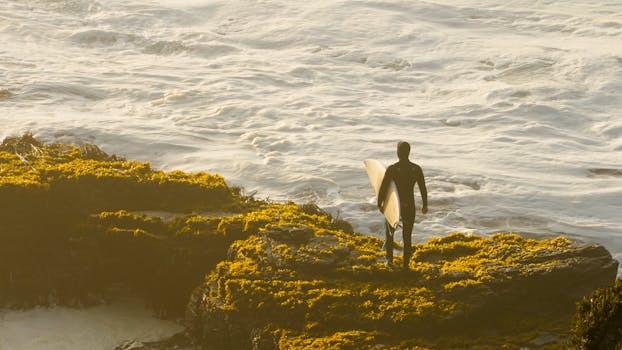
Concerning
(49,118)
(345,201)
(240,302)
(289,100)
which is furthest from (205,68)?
(240,302)

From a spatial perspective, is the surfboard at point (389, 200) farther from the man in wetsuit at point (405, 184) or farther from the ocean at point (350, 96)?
the ocean at point (350, 96)

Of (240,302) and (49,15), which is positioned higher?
(49,15)

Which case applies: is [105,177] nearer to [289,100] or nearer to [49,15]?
[289,100]

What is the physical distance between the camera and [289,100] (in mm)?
21656

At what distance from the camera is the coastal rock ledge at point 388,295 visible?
23.7 feet

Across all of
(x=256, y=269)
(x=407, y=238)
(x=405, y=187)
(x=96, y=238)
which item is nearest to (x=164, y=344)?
(x=256, y=269)

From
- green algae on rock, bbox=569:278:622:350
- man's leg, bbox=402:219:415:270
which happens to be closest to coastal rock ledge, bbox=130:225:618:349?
man's leg, bbox=402:219:415:270

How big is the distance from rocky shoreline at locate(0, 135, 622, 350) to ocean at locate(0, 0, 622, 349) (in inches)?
45.8

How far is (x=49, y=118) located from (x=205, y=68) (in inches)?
283

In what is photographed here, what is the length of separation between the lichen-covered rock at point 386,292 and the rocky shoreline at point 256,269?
0.01 m

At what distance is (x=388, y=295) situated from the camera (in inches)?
299

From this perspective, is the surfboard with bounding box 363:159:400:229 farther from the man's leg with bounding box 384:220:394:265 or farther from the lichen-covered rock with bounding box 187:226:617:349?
the lichen-covered rock with bounding box 187:226:617:349

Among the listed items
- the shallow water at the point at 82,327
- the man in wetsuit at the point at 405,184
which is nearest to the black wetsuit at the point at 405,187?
the man in wetsuit at the point at 405,184

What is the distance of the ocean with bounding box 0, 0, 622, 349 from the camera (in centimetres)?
1480
